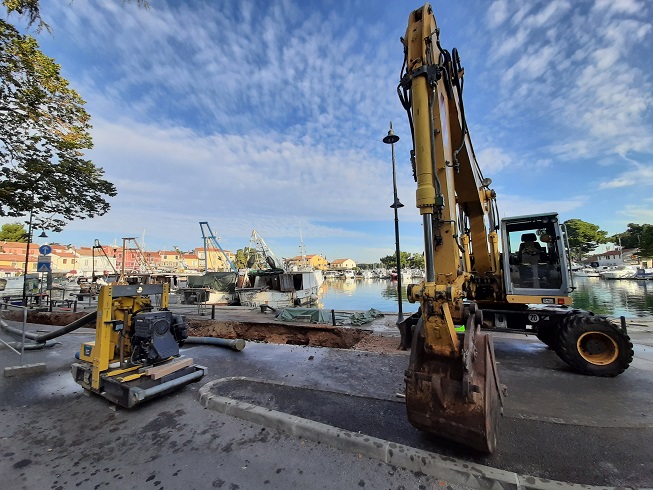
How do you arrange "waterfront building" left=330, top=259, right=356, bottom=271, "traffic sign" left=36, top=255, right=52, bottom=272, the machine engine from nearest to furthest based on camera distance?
the machine engine < "traffic sign" left=36, top=255, right=52, bottom=272 < "waterfront building" left=330, top=259, right=356, bottom=271

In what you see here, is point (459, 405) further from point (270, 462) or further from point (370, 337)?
point (370, 337)

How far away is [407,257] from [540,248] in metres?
112

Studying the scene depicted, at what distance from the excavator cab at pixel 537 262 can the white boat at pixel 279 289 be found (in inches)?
810

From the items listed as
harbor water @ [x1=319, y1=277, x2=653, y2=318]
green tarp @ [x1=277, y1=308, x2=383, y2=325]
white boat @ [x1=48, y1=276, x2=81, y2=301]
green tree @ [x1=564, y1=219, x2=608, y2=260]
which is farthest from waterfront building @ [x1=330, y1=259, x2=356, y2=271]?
green tarp @ [x1=277, y1=308, x2=383, y2=325]

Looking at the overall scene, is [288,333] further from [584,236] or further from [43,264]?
[584,236]

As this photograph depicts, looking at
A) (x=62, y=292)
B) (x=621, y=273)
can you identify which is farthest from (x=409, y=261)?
(x=62, y=292)

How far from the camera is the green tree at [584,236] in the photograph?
76.2 metres

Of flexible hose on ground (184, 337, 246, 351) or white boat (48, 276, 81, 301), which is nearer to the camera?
flexible hose on ground (184, 337, 246, 351)

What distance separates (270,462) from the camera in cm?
294

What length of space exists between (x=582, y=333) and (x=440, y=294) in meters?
4.85

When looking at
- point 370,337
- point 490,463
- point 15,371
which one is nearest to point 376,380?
point 490,463

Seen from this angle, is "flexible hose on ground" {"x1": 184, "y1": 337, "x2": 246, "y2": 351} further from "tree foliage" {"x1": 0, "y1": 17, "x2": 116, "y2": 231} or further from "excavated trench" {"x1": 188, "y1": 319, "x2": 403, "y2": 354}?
"tree foliage" {"x1": 0, "y1": 17, "x2": 116, "y2": 231}

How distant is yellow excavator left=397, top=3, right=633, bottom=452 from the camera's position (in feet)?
9.30

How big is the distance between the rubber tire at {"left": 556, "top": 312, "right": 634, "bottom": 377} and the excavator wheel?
386cm
